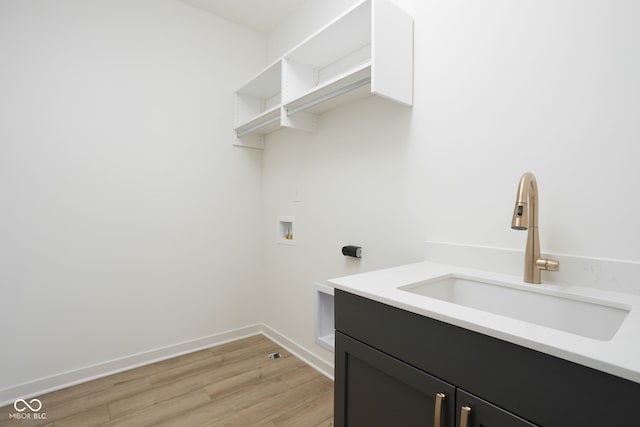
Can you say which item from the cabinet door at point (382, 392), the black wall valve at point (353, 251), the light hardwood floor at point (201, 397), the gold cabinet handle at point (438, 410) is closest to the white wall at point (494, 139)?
the black wall valve at point (353, 251)

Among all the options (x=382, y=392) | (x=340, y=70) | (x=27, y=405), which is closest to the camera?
(x=382, y=392)

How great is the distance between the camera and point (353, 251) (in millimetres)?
1780

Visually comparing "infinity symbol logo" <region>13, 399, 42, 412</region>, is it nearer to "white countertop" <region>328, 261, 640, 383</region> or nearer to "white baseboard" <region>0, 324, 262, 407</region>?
"white baseboard" <region>0, 324, 262, 407</region>

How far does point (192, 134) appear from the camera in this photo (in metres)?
2.38

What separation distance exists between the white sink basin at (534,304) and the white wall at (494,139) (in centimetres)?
19

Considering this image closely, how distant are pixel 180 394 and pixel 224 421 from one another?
41 cm

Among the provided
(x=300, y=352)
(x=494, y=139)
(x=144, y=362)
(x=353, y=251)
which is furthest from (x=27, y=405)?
(x=494, y=139)

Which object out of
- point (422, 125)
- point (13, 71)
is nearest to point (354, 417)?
point (422, 125)

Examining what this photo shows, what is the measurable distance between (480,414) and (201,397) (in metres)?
1.67

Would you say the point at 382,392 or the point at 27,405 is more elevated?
the point at 382,392

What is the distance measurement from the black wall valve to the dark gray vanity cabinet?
2.35 ft

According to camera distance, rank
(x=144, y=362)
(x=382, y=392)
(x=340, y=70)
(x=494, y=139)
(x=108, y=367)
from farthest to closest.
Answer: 1. (x=144, y=362)
2. (x=108, y=367)
3. (x=340, y=70)
4. (x=494, y=139)
5. (x=382, y=392)

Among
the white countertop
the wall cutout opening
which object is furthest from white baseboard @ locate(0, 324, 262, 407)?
the white countertop

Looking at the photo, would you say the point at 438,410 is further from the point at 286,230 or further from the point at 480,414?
the point at 286,230
